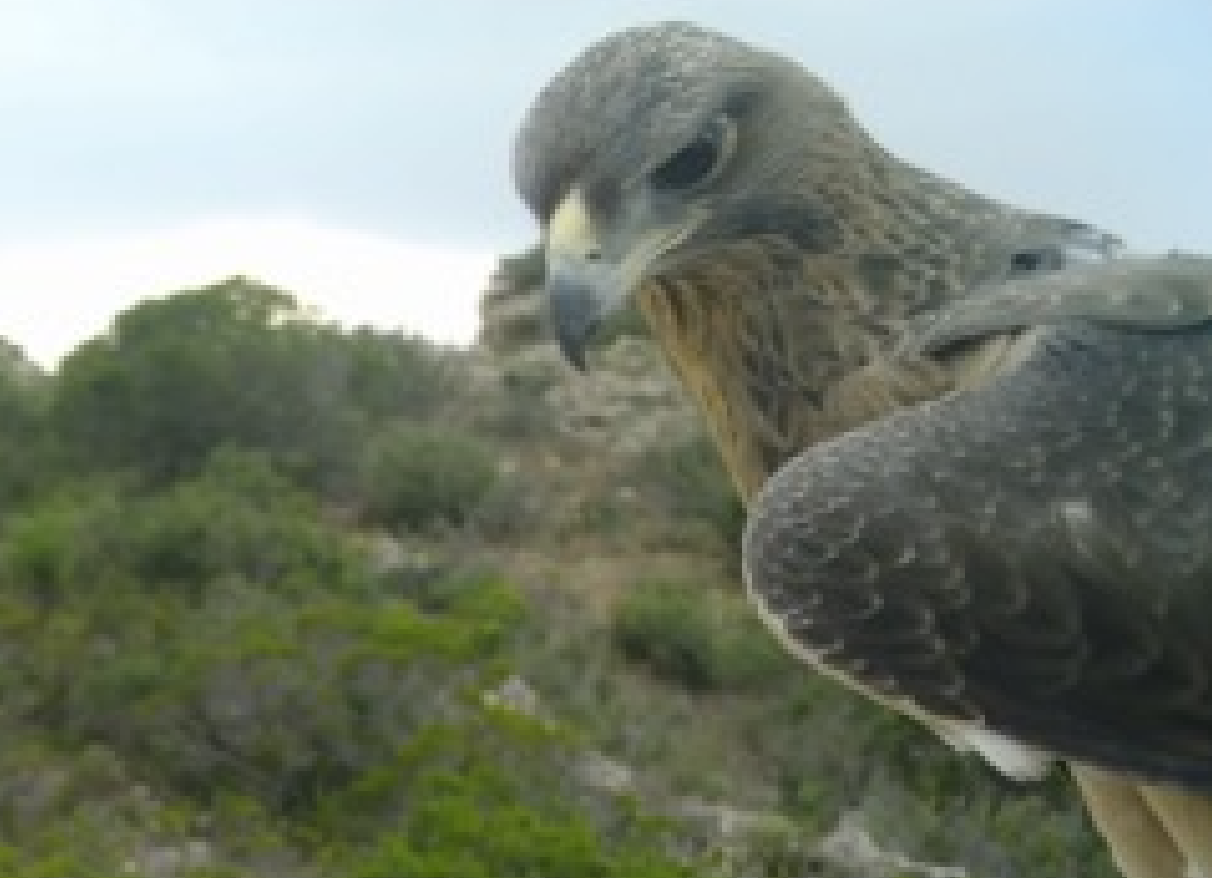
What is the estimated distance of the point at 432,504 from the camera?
2606 cm

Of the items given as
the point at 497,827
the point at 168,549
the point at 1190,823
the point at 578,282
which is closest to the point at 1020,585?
the point at 1190,823

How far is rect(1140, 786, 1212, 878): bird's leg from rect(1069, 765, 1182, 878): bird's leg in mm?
74

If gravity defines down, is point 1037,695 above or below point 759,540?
below

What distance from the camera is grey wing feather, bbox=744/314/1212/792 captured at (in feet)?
13.1

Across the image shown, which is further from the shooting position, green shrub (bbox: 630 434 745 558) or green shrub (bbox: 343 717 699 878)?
green shrub (bbox: 630 434 745 558)

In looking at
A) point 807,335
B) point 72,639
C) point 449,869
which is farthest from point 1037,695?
point 72,639

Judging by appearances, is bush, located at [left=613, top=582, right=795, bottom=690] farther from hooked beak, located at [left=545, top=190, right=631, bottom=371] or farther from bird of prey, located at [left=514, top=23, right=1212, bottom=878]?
hooked beak, located at [left=545, top=190, right=631, bottom=371]

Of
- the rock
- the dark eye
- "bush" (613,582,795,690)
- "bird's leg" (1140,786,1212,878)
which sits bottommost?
"bush" (613,582,795,690)

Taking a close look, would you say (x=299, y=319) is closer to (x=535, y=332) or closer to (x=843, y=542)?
(x=535, y=332)

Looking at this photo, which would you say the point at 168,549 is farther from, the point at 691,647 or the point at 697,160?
the point at 697,160

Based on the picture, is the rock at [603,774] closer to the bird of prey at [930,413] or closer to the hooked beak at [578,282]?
the bird of prey at [930,413]

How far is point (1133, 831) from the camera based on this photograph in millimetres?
4355

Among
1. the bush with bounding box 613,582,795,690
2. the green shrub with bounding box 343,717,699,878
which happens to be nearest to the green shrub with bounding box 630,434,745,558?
the bush with bounding box 613,582,795,690

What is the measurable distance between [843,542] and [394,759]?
12.3 m
